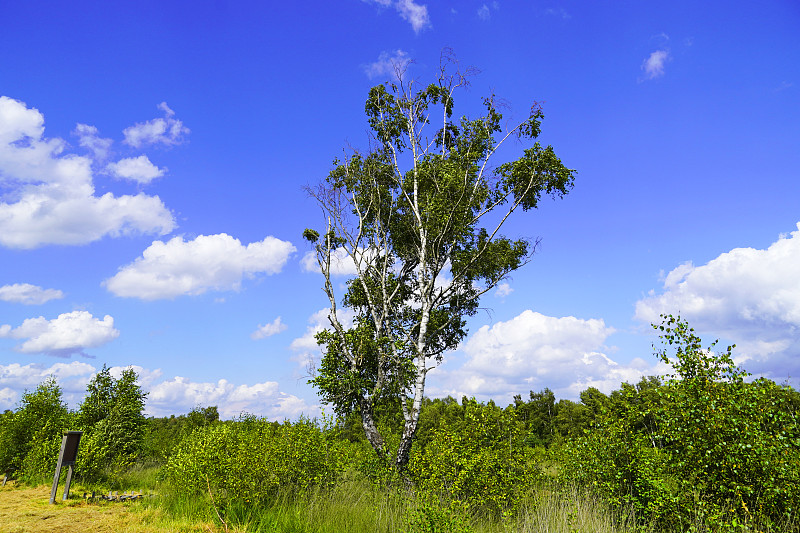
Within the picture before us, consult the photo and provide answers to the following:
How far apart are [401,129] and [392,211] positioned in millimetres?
3738

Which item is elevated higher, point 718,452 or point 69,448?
point 718,452

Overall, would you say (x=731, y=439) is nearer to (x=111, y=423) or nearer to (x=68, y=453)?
(x=68, y=453)

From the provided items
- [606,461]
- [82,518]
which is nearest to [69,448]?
[82,518]

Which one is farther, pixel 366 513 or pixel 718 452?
pixel 366 513

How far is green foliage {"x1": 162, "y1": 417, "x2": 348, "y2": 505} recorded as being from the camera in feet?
32.1

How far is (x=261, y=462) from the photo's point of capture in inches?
388

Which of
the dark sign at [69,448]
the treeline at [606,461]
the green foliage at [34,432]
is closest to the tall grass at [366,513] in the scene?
the treeline at [606,461]

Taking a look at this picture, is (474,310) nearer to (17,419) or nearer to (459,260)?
(459,260)

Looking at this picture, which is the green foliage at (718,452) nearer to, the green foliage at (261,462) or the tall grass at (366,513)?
the tall grass at (366,513)

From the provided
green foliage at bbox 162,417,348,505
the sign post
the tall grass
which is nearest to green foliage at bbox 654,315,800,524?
the tall grass

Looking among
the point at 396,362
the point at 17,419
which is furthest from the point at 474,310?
the point at 17,419

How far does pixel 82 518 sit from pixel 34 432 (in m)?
13.2

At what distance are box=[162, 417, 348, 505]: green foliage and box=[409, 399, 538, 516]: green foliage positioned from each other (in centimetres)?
235

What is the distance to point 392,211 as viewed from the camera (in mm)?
18828
